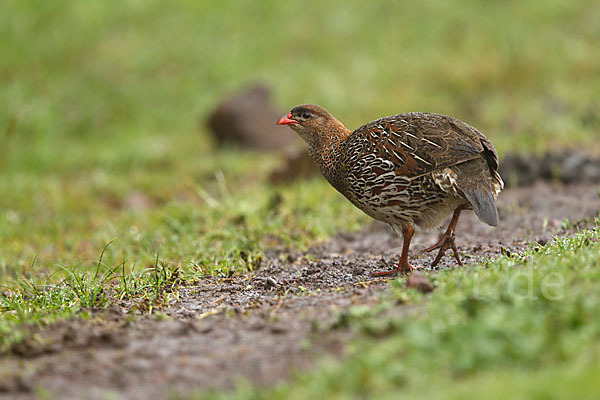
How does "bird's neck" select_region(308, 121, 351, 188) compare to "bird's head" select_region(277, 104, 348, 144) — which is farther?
"bird's head" select_region(277, 104, 348, 144)

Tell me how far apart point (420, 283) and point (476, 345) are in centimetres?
89

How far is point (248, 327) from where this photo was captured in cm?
400

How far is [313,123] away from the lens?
626cm

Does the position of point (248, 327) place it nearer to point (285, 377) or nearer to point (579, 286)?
point (285, 377)

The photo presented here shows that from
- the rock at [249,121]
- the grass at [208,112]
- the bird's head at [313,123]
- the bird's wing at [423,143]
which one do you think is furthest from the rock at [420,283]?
the rock at [249,121]

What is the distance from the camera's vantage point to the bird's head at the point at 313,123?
20.3 ft

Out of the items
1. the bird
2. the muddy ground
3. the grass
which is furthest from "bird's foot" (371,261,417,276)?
the grass

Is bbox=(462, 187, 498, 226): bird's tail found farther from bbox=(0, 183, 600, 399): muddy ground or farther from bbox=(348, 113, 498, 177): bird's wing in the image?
bbox=(0, 183, 600, 399): muddy ground

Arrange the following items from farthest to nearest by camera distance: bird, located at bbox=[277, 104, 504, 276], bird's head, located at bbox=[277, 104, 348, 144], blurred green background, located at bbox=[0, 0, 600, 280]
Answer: blurred green background, located at bbox=[0, 0, 600, 280] → bird's head, located at bbox=[277, 104, 348, 144] → bird, located at bbox=[277, 104, 504, 276]

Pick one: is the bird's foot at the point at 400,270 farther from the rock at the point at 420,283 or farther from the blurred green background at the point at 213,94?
the blurred green background at the point at 213,94

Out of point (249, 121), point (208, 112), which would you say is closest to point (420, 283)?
point (249, 121)

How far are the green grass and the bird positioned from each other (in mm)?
1371

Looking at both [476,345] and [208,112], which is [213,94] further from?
[476,345]

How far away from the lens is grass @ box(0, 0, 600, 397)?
448 centimetres
